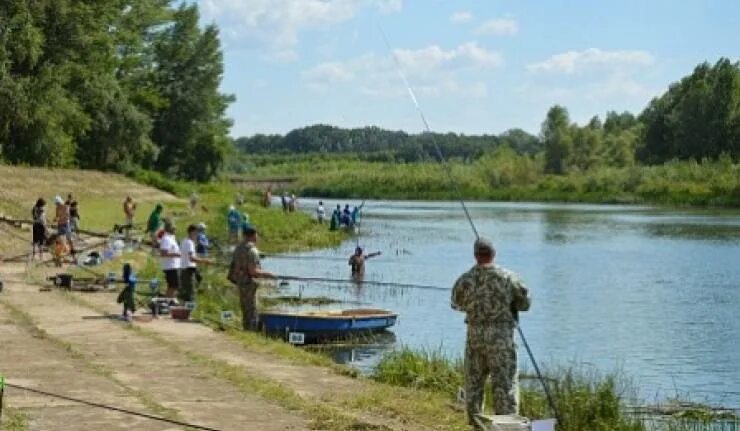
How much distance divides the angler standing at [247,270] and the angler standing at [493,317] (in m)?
7.86

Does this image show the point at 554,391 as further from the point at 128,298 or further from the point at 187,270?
the point at 187,270

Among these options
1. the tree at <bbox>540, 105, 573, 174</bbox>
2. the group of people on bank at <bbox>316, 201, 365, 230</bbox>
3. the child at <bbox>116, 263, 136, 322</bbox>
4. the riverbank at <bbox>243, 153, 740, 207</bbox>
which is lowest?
the child at <bbox>116, 263, 136, 322</bbox>

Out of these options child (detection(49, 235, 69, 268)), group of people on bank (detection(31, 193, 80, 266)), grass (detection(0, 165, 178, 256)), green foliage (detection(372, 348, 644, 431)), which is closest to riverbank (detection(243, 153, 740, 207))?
grass (detection(0, 165, 178, 256))

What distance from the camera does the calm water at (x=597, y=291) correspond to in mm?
21750

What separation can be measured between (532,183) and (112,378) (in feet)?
375

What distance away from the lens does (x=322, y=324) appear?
2195 centimetres

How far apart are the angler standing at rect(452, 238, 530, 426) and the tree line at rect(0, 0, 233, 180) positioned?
3727 cm

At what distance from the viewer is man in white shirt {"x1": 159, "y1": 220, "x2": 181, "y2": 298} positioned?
20.8 meters

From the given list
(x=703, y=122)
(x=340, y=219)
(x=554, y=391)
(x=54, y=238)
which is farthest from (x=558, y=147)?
(x=554, y=391)

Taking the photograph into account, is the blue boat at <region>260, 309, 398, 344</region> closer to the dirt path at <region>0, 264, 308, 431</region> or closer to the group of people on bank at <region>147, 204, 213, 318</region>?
the group of people on bank at <region>147, 204, 213, 318</region>

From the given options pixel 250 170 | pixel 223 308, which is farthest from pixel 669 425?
pixel 250 170

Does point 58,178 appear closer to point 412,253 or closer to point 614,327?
point 412,253

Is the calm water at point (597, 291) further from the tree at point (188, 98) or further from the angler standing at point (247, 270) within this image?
the tree at point (188, 98)

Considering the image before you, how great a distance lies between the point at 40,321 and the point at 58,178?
1312 inches
